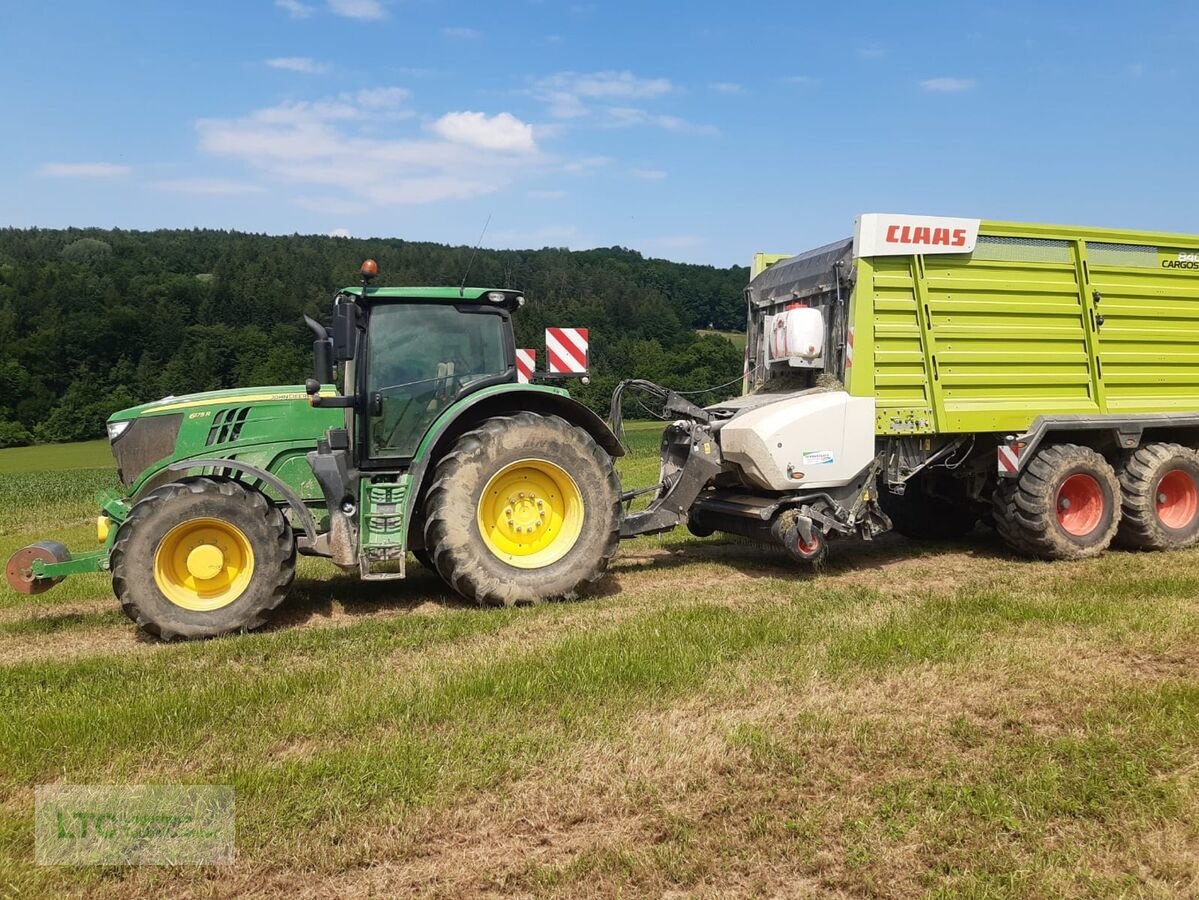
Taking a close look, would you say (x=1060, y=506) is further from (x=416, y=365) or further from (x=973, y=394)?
(x=416, y=365)

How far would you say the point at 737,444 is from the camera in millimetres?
6781

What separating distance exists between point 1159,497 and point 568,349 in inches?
221

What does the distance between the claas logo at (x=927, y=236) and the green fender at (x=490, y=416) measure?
276 cm

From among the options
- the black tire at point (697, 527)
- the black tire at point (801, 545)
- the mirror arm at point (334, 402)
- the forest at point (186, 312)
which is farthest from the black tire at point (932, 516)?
the forest at point (186, 312)

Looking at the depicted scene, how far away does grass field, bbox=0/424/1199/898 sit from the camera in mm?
2758

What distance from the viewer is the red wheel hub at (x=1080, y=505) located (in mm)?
7488

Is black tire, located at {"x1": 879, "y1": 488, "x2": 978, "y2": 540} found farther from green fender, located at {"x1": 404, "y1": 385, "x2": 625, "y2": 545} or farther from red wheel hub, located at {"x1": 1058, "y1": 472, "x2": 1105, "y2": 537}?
green fender, located at {"x1": 404, "y1": 385, "x2": 625, "y2": 545}

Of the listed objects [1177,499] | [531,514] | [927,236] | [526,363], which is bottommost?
[1177,499]

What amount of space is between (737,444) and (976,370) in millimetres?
2189

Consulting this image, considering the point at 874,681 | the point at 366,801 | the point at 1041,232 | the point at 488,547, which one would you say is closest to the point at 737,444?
the point at 488,547

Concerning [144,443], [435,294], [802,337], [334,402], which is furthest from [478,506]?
[802,337]

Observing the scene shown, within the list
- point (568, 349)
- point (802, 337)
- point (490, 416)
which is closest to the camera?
point (490, 416)

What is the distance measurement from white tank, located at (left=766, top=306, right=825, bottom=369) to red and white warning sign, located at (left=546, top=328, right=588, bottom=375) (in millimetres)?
2020

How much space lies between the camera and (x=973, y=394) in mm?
7215
